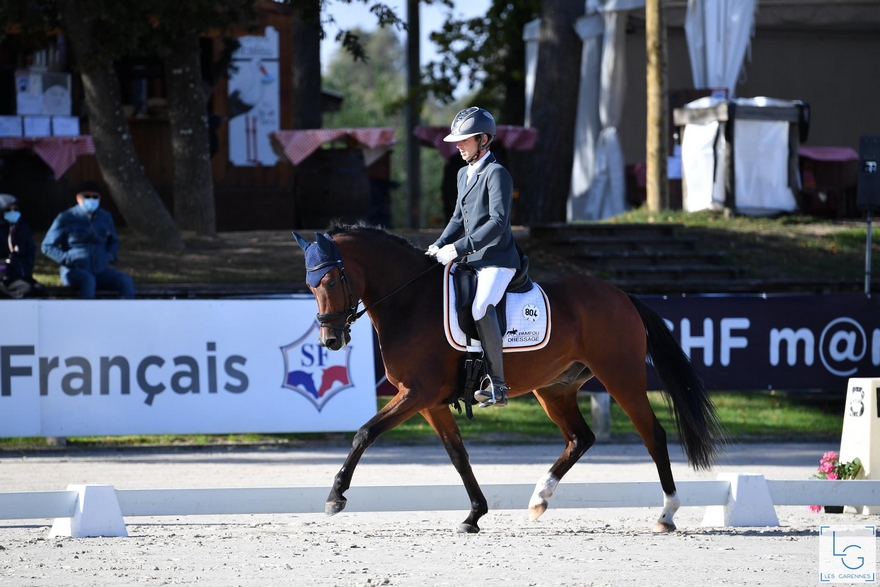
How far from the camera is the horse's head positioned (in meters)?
7.11

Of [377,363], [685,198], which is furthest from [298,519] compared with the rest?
[685,198]

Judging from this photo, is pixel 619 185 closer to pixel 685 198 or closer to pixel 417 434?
pixel 685 198

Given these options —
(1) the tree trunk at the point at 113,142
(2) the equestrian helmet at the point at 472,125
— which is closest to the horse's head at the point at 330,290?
(2) the equestrian helmet at the point at 472,125

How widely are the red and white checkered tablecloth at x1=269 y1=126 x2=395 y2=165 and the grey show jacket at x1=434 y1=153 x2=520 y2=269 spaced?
444 inches

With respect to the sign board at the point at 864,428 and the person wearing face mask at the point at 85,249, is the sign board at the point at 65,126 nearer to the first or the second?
the person wearing face mask at the point at 85,249

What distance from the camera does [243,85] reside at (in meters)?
21.1

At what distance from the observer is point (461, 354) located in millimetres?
7562

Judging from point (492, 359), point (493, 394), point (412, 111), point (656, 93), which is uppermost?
point (412, 111)

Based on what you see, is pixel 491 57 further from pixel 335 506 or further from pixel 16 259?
pixel 335 506

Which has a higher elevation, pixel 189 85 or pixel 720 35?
pixel 720 35

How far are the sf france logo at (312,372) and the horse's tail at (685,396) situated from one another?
14.0 feet

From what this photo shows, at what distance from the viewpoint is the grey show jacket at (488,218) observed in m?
7.37

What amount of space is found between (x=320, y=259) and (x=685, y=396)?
2886mm

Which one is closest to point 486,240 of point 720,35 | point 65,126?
point 65,126
